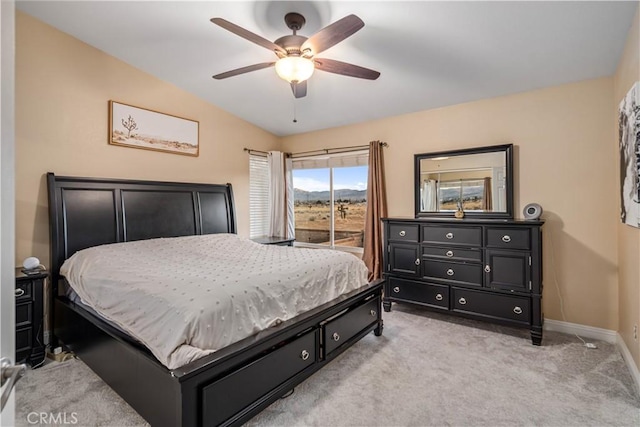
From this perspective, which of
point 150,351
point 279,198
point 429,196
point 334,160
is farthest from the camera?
point 279,198

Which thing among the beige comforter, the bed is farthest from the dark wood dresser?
the beige comforter

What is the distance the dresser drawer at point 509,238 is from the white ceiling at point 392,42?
5.03 feet

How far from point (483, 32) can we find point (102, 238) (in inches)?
157

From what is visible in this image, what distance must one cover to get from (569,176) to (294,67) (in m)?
2.94

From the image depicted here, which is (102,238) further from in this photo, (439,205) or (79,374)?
(439,205)

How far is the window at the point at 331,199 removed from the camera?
15.8 ft

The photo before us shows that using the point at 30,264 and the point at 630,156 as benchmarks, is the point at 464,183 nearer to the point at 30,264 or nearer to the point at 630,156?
the point at 630,156

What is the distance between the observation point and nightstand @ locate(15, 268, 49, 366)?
2514 mm

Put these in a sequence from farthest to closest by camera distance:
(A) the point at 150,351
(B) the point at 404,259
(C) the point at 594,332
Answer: (B) the point at 404,259
(C) the point at 594,332
(A) the point at 150,351

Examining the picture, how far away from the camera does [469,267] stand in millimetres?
3297

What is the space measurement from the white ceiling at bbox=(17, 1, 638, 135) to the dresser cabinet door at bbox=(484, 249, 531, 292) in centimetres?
178

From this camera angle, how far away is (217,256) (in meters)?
2.98

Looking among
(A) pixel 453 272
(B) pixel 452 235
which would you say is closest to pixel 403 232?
(B) pixel 452 235

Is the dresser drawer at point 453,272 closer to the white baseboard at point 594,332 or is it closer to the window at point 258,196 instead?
the white baseboard at point 594,332
